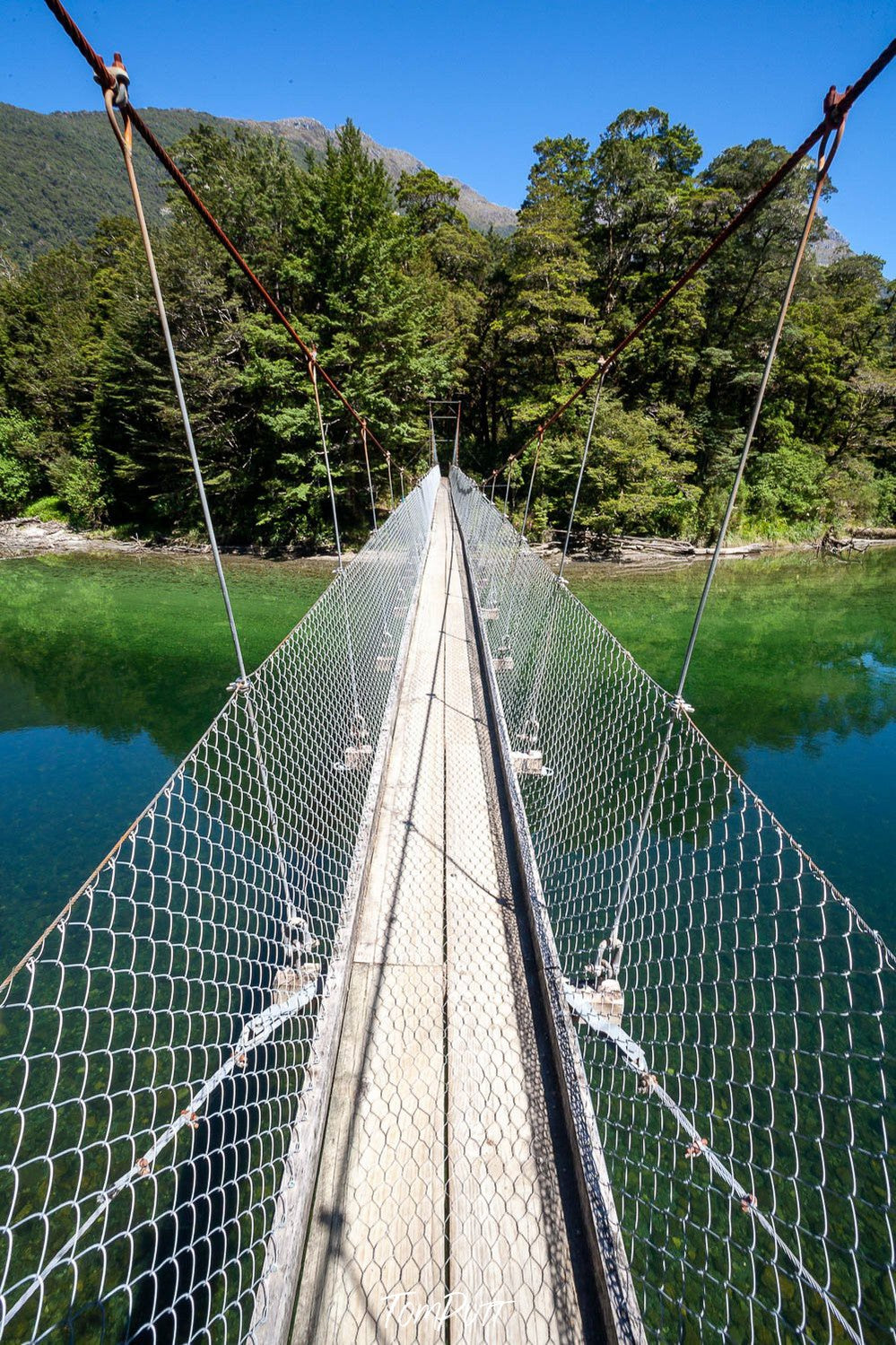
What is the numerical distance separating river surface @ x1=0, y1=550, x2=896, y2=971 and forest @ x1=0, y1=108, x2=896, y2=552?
2.28 metres

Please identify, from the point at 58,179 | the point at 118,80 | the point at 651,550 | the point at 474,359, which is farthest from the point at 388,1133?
the point at 58,179

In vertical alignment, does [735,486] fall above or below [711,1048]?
above

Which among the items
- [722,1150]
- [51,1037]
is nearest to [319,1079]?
[722,1150]

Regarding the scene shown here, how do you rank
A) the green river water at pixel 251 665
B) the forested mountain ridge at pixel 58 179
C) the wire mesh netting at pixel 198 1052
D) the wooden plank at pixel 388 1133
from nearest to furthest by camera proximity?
1. the wooden plank at pixel 388 1133
2. the wire mesh netting at pixel 198 1052
3. the green river water at pixel 251 665
4. the forested mountain ridge at pixel 58 179

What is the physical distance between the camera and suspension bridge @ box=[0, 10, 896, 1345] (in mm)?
991

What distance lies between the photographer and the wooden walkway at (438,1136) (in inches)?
38.2

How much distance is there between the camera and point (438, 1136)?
118 cm

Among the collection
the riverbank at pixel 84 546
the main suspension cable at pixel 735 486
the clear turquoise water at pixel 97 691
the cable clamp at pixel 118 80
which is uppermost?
the cable clamp at pixel 118 80

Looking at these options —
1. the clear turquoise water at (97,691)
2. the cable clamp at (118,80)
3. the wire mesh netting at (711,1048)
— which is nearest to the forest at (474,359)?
the clear turquoise water at (97,691)

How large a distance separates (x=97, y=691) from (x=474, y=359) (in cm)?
1376

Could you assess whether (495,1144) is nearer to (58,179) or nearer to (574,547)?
(574,547)

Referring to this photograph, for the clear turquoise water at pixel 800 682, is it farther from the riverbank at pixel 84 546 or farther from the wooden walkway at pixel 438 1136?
the riverbank at pixel 84 546

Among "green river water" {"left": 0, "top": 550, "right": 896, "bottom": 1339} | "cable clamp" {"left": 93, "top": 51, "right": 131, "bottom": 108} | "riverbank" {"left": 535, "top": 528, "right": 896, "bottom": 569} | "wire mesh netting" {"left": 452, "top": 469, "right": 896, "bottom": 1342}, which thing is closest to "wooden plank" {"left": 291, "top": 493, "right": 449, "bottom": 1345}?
"wire mesh netting" {"left": 452, "top": 469, "right": 896, "bottom": 1342}

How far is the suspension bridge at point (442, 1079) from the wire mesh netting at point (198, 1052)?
0.9 inches
